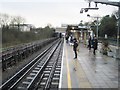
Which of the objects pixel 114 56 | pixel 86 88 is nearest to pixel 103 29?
pixel 114 56

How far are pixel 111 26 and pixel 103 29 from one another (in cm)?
384

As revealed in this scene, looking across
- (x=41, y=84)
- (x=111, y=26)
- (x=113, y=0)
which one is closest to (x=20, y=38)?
(x=111, y=26)

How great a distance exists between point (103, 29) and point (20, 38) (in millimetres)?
36592

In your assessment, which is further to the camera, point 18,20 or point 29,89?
point 18,20

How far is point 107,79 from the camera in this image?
1338cm

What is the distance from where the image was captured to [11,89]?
13062 mm

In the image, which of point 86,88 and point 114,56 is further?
point 114,56

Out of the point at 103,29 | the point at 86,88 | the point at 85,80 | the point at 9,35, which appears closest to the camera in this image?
the point at 86,88

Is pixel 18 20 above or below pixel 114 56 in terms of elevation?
above

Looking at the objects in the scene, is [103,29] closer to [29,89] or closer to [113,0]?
[113,0]

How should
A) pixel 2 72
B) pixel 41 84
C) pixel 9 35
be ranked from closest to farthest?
pixel 41 84 < pixel 2 72 < pixel 9 35

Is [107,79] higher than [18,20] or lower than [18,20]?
lower

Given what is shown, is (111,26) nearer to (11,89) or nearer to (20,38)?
(20,38)

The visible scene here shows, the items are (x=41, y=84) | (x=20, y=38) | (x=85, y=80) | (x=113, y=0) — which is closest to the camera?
(x=85, y=80)
